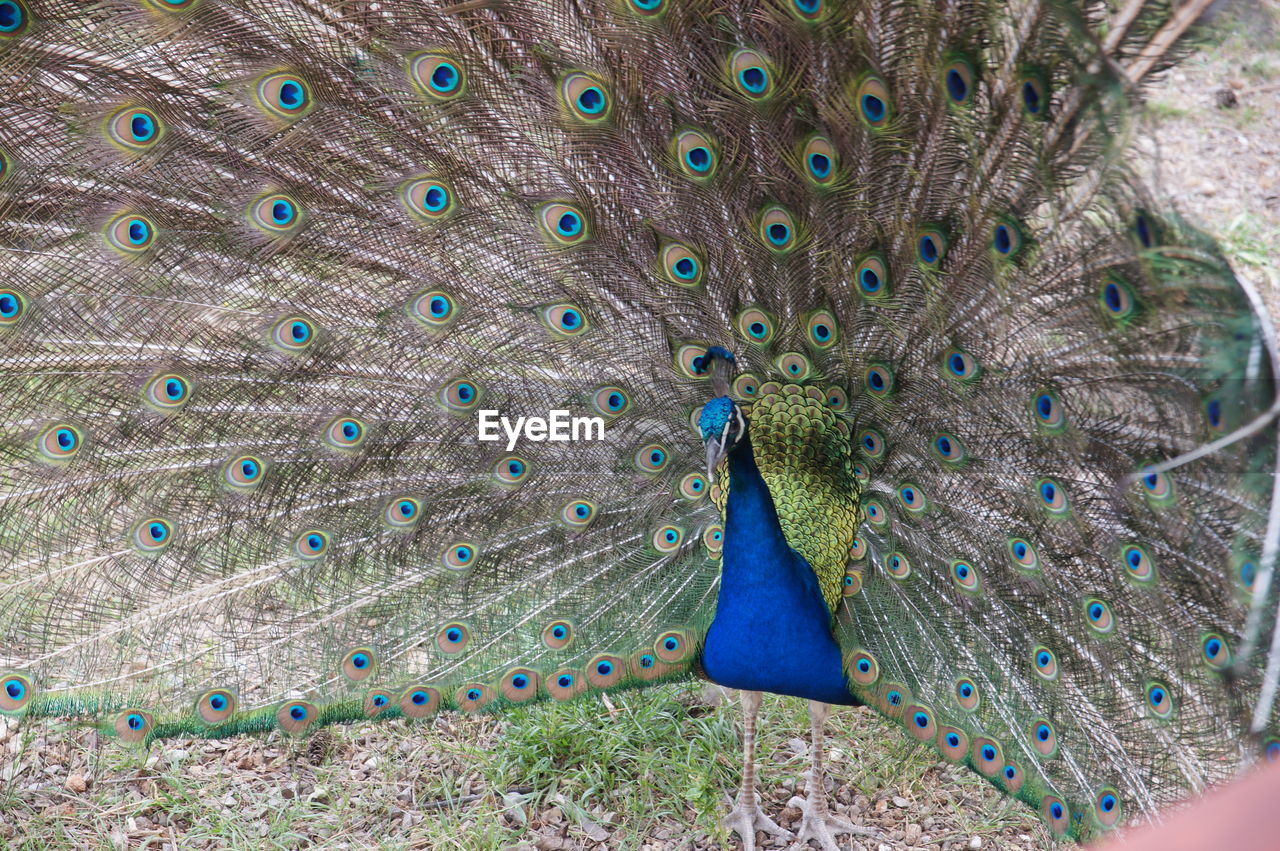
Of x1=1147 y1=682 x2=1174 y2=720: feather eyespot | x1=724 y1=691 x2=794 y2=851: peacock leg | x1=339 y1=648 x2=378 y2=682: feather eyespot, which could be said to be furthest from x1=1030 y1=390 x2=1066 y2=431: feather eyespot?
x1=339 y1=648 x2=378 y2=682: feather eyespot

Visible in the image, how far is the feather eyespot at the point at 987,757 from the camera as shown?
2412 millimetres

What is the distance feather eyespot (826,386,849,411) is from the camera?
8.27 feet

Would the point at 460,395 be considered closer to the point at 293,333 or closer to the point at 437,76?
the point at 293,333

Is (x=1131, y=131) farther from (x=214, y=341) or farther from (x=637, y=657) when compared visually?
(x=214, y=341)

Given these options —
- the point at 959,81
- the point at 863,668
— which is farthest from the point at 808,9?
the point at 863,668

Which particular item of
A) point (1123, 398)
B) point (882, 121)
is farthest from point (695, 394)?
point (1123, 398)

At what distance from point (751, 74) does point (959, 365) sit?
80 cm

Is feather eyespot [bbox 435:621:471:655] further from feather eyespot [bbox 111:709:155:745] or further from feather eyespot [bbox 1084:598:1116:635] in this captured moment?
feather eyespot [bbox 1084:598:1116:635]

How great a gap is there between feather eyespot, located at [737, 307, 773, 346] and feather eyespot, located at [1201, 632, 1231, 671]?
1.18m

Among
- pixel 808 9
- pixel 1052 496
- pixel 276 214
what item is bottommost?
pixel 1052 496

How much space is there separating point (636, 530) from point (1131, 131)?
64.3 inches

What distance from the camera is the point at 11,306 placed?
2377 mm

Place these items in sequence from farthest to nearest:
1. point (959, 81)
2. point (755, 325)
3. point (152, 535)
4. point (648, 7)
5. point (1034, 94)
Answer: point (152, 535)
point (755, 325)
point (648, 7)
point (959, 81)
point (1034, 94)

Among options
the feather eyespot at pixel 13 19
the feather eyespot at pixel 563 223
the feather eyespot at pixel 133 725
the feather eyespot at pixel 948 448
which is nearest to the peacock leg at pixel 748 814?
the feather eyespot at pixel 948 448
